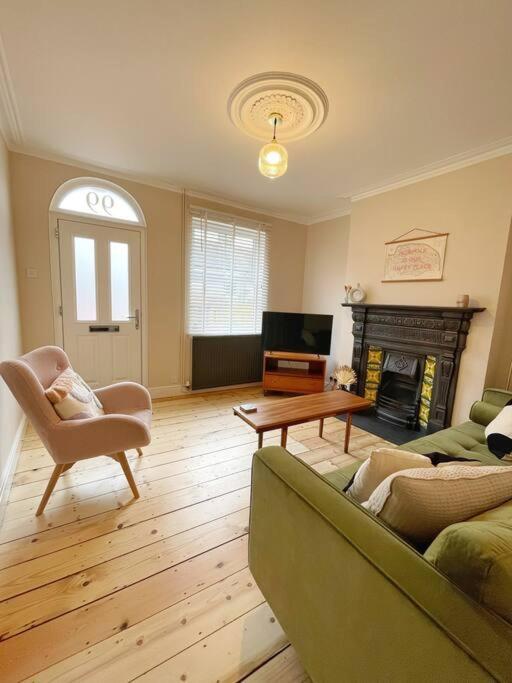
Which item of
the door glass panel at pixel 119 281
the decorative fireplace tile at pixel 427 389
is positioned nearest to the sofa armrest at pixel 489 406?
the decorative fireplace tile at pixel 427 389

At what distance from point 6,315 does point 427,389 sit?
3.84 meters

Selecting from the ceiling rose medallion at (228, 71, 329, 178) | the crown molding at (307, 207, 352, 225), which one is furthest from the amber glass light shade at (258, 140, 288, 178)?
the crown molding at (307, 207, 352, 225)

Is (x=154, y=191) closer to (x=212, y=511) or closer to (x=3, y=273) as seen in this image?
(x=3, y=273)

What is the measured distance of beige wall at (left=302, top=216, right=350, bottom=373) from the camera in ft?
13.7

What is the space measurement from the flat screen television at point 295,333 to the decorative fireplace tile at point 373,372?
60 cm

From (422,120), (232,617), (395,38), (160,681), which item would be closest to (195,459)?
(232,617)

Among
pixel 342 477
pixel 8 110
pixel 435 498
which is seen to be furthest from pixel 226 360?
pixel 435 498

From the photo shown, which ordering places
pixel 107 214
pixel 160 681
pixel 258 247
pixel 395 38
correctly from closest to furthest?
pixel 160 681, pixel 395 38, pixel 107 214, pixel 258 247

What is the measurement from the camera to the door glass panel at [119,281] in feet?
11.0

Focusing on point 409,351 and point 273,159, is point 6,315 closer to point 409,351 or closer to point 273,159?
point 273,159

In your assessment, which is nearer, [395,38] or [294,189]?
[395,38]

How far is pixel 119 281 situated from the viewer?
340 cm

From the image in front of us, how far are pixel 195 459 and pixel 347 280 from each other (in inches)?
110

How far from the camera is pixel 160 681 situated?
101 centimetres
